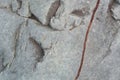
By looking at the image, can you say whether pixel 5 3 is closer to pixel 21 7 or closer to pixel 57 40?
pixel 21 7

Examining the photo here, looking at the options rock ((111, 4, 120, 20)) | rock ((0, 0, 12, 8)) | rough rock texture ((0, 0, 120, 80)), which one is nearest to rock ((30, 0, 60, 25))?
rough rock texture ((0, 0, 120, 80))

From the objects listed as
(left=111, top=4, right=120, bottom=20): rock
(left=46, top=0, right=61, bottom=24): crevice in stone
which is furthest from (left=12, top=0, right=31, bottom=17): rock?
(left=111, top=4, right=120, bottom=20): rock

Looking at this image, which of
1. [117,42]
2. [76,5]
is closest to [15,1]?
[76,5]

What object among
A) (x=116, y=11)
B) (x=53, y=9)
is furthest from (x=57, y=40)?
(x=116, y=11)

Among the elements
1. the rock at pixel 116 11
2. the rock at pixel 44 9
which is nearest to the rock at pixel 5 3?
the rock at pixel 44 9

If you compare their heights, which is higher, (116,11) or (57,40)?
(116,11)

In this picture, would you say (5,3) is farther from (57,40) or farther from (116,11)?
(116,11)

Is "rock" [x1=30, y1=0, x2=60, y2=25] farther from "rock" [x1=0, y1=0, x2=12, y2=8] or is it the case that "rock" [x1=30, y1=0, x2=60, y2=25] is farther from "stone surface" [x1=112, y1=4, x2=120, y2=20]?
"stone surface" [x1=112, y1=4, x2=120, y2=20]

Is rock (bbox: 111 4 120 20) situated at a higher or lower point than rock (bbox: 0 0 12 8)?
higher
